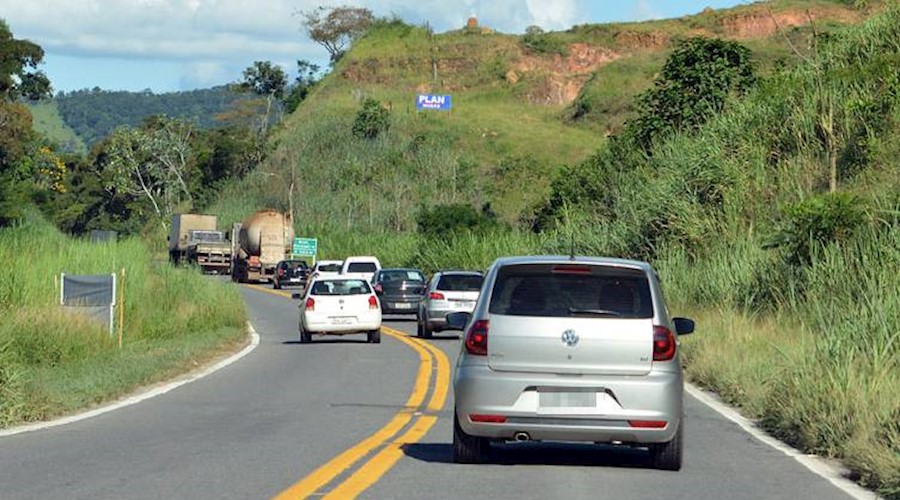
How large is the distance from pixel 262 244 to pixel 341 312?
4392 centimetres

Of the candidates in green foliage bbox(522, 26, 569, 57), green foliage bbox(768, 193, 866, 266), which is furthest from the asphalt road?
green foliage bbox(522, 26, 569, 57)

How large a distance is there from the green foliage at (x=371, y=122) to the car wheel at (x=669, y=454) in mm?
101127

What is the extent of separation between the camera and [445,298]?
34969 mm

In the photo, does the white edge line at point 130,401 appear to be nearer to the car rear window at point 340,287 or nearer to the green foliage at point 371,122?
the car rear window at point 340,287

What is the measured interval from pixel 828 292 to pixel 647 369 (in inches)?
549

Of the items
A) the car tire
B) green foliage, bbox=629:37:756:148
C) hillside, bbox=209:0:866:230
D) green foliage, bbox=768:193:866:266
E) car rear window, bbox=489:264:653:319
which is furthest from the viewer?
hillside, bbox=209:0:866:230

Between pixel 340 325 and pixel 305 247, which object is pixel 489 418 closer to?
pixel 340 325

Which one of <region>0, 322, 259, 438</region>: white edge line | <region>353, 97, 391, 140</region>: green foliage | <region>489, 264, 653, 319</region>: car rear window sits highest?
<region>353, 97, 391, 140</region>: green foliage

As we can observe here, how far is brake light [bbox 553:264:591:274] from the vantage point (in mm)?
12359

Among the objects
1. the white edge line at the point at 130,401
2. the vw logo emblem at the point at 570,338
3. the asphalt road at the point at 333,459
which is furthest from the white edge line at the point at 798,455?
the white edge line at the point at 130,401

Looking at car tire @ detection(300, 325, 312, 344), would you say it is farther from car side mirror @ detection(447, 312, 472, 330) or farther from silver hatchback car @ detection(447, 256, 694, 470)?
silver hatchback car @ detection(447, 256, 694, 470)

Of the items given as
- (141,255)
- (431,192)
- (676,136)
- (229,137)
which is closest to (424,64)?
(229,137)

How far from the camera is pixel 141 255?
124ft

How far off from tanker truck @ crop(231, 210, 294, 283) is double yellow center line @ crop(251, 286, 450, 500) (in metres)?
52.6
